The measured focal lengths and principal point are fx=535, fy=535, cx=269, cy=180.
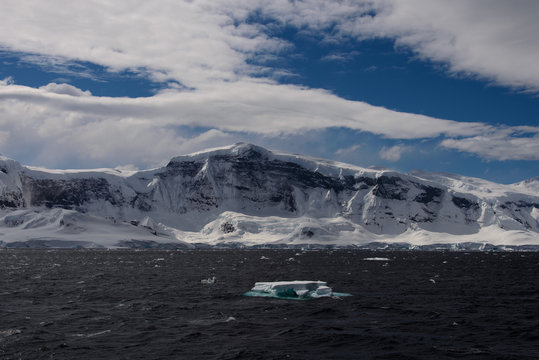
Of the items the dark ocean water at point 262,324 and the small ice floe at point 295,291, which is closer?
the dark ocean water at point 262,324

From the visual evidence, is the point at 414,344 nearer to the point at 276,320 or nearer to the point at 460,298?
the point at 276,320

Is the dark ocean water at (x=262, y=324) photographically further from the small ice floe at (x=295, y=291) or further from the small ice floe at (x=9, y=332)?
the small ice floe at (x=295, y=291)

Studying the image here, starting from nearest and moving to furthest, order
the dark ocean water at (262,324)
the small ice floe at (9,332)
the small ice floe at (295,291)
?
1. the dark ocean water at (262,324)
2. the small ice floe at (9,332)
3. the small ice floe at (295,291)

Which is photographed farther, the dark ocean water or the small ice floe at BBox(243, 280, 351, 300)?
the small ice floe at BBox(243, 280, 351, 300)

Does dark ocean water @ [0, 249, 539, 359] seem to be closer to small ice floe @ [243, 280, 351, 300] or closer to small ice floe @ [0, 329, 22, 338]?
small ice floe @ [0, 329, 22, 338]

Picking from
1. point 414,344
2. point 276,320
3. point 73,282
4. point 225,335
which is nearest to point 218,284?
point 73,282

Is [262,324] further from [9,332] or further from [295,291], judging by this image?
[9,332]

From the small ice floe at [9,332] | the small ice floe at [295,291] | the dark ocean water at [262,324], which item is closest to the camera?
the dark ocean water at [262,324]

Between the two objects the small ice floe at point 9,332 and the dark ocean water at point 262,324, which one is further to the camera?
the small ice floe at point 9,332

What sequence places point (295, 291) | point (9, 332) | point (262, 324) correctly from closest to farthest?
point (9, 332) < point (262, 324) < point (295, 291)

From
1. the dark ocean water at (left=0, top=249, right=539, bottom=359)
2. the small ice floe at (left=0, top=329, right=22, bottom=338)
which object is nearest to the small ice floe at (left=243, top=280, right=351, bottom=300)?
the dark ocean water at (left=0, top=249, right=539, bottom=359)

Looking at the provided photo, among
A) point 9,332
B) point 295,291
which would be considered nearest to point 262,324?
point 295,291

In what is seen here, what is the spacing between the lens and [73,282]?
82625 millimetres

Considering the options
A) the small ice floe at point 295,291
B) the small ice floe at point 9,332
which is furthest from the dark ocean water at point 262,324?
the small ice floe at point 295,291
